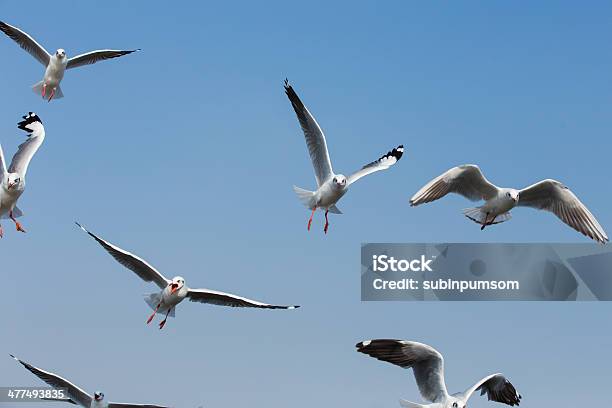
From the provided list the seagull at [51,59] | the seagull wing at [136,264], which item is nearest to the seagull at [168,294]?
the seagull wing at [136,264]

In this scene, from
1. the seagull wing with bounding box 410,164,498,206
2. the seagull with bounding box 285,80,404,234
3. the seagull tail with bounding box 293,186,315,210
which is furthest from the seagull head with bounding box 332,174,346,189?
the seagull wing with bounding box 410,164,498,206

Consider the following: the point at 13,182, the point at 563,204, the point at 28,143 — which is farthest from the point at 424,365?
the point at 28,143

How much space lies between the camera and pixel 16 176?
1002 centimetres

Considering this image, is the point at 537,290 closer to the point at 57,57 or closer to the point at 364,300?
the point at 364,300

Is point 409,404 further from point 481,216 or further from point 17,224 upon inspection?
point 17,224

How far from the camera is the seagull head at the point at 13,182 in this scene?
9.96 m

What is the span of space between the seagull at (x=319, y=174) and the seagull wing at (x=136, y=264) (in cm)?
182

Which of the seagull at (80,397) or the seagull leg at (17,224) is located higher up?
the seagull leg at (17,224)

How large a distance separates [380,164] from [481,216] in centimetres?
129

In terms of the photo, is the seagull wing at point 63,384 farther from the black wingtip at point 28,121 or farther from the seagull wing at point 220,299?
the black wingtip at point 28,121

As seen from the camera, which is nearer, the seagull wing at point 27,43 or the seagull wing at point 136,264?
the seagull wing at point 136,264

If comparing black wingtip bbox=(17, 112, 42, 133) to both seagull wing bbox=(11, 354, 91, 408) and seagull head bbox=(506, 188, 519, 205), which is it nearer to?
seagull wing bbox=(11, 354, 91, 408)

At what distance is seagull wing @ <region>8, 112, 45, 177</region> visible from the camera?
10414mm

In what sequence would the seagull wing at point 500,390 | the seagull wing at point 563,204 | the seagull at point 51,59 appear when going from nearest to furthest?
1. the seagull wing at point 500,390
2. the seagull wing at point 563,204
3. the seagull at point 51,59
